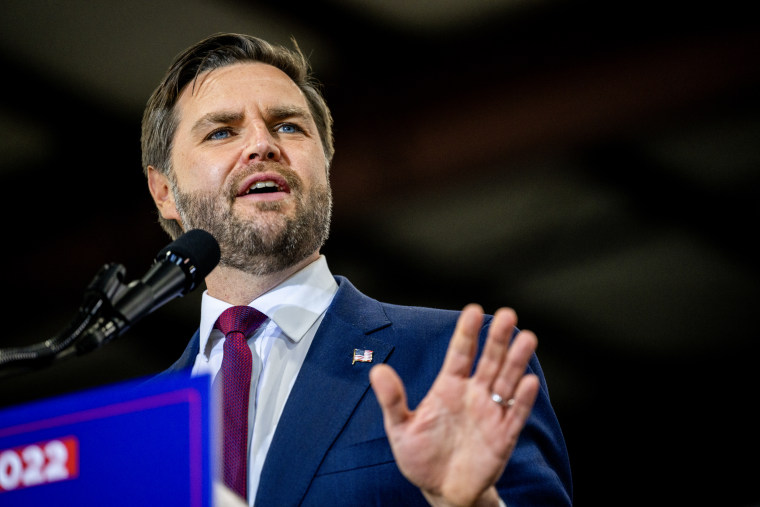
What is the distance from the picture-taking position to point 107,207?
254 cm

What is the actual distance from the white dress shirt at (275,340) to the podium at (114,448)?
71cm

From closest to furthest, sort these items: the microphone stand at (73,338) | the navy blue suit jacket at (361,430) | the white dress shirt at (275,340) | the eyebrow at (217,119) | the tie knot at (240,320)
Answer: the microphone stand at (73,338) < the navy blue suit jacket at (361,430) < the white dress shirt at (275,340) < the tie knot at (240,320) < the eyebrow at (217,119)

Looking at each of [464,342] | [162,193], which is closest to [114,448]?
[464,342]

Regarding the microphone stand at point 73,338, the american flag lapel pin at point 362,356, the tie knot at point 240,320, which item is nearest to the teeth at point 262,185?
the tie knot at point 240,320

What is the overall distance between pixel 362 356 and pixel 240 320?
0.87ft

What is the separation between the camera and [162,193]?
2.10m

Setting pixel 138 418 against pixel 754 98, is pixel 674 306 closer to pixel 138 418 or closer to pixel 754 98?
pixel 754 98

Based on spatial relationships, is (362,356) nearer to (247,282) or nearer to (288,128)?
(247,282)

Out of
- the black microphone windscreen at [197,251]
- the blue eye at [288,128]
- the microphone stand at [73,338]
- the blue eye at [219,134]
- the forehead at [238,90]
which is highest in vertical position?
the forehead at [238,90]

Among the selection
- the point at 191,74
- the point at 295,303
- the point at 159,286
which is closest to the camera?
the point at 159,286

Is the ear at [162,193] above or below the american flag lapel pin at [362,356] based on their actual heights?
above

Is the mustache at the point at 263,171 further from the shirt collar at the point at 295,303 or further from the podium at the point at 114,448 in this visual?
the podium at the point at 114,448

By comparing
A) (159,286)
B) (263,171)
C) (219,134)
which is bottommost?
(159,286)

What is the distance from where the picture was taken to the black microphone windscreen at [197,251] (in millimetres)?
1104
